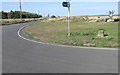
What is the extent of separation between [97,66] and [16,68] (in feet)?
11.1

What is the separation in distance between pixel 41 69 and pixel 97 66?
91.9 inches

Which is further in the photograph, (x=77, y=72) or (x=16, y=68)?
(x=16, y=68)

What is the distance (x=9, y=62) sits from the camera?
763 centimetres

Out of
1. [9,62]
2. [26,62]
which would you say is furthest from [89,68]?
[9,62]

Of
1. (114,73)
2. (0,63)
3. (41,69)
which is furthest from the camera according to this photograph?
(0,63)

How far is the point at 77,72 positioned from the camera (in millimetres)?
6102

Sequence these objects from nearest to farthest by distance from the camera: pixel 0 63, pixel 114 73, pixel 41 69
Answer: pixel 114 73 → pixel 41 69 → pixel 0 63

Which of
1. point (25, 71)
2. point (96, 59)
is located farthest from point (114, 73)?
point (25, 71)

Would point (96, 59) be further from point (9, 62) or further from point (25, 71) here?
point (9, 62)

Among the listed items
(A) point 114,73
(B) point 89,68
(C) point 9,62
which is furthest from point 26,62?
(A) point 114,73

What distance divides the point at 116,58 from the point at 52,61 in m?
3.17

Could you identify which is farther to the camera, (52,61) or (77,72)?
(52,61)

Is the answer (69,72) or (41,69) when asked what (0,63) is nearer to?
(41,69)

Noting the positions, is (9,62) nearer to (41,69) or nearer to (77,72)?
(41,69)
